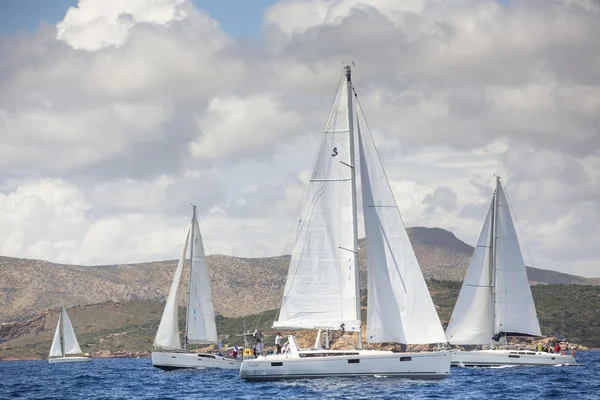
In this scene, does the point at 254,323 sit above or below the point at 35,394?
above

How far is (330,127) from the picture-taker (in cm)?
4634

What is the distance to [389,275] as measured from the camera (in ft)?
153

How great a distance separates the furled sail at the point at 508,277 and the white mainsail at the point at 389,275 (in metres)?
27.2

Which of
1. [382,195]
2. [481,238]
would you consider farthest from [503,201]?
[382,195]

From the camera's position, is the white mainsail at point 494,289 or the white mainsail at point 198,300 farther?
the white mainsail at point 198,300

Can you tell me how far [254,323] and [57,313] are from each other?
4870 cm

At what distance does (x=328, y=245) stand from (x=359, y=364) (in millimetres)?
6065

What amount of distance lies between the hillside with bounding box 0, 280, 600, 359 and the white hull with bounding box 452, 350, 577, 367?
48170mm

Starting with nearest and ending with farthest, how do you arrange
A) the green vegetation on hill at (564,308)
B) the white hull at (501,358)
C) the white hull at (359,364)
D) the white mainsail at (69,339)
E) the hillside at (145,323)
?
the white hull at (359,364)
the white hull at (501,358)
the white mainsail at (69,339)
the green vegetation on hill at (564,308)
the hillside at (145,323)

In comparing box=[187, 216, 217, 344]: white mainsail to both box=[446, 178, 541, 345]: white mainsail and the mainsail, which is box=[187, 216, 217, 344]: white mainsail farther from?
the mainsail

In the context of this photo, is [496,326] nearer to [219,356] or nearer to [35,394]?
[219,356]

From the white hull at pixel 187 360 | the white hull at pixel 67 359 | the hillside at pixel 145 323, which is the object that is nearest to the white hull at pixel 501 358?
the white hull at pixel 187 360

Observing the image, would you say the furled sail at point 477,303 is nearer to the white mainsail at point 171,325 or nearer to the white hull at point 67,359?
the white mainsail at point 171,325

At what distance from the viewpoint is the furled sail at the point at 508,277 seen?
72500 millimetres
